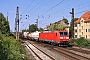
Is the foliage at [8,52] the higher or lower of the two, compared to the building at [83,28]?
lower

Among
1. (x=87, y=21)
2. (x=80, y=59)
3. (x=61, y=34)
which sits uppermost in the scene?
(x=87, y=21)

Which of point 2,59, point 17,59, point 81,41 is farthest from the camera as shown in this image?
point 81,41

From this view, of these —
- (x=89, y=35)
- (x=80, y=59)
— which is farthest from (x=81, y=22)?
(x=80, y=59)

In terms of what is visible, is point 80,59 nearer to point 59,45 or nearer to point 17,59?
point 17,59

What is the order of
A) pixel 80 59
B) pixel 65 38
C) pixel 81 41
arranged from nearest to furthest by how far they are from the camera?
pixel 80 59 → pixel 65 38 → pixel 81 41

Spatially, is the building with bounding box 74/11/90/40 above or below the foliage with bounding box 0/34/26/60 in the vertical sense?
above

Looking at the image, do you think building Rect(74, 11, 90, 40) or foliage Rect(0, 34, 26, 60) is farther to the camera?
building Rect(74, 11, 90, 40)

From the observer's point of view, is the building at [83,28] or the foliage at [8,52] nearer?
the foliage at [8,52]

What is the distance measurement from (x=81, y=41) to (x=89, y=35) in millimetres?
40574

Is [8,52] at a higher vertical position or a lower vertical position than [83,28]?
lower

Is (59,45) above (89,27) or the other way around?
the other way around

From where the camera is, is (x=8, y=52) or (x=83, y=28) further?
(x=83, y=28)

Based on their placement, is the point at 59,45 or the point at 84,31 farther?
the point at 84,31

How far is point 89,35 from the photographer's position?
275ft
